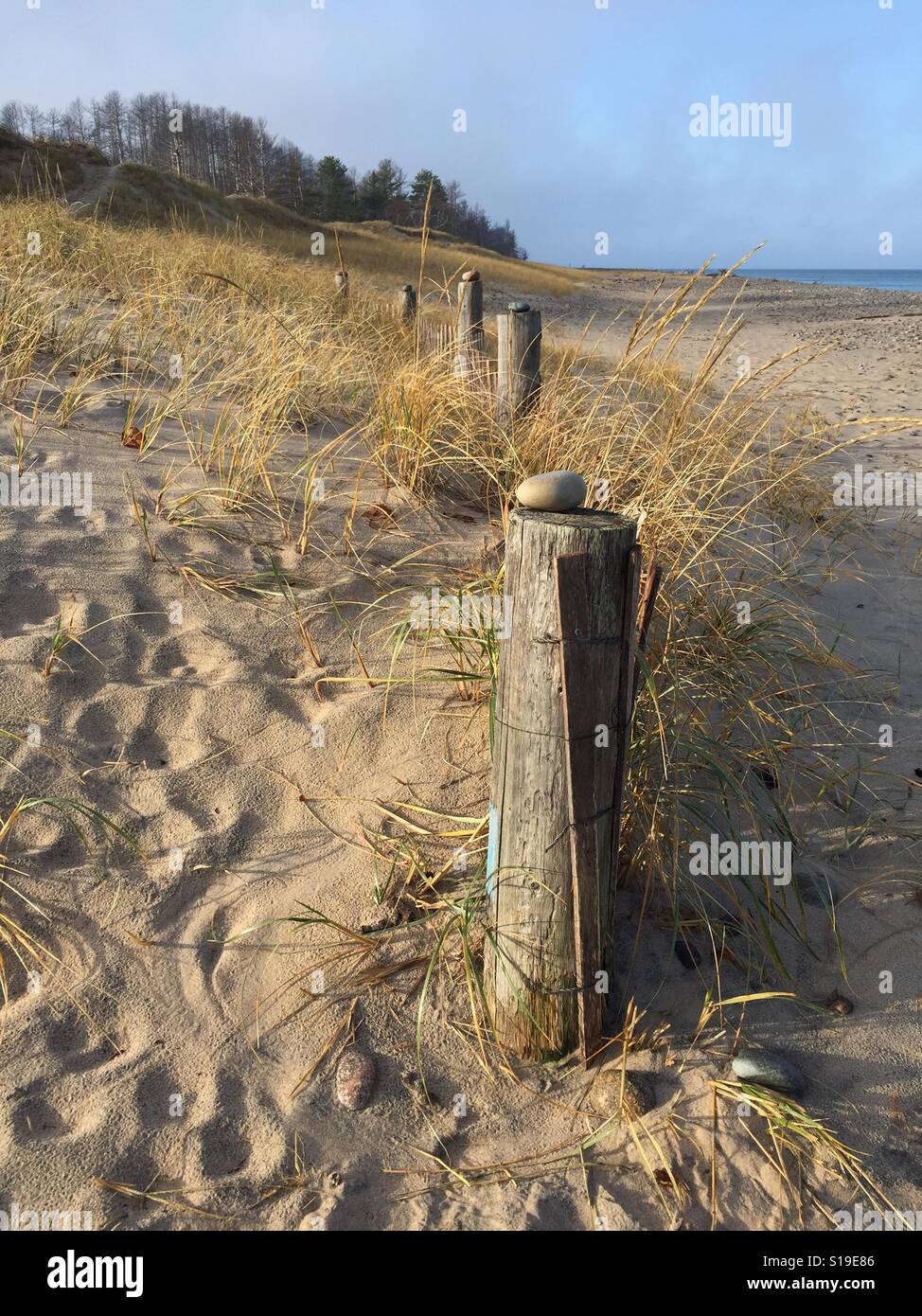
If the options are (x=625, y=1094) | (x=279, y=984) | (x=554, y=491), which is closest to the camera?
(x=554, y=491)

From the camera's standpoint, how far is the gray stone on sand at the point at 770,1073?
6.50 ft

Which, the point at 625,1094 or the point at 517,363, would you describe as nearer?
the point at 625,1094

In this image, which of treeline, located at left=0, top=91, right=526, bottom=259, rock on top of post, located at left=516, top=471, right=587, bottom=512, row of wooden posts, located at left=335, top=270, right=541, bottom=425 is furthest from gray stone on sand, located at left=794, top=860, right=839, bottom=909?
treeline, located at left=0, top=91, right=526, bottom=259

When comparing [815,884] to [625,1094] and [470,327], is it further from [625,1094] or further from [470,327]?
[470,327]

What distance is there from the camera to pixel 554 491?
181 cm

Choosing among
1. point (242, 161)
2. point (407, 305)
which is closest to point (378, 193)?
point (242, 161)

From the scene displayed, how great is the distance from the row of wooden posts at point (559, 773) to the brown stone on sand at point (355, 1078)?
1.04 ft

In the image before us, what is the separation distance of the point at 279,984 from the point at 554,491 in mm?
1383

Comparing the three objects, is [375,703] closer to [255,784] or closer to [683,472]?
[255,784]

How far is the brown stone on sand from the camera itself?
6.53 feet

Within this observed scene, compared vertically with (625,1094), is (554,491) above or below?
above

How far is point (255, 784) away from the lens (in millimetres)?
2654

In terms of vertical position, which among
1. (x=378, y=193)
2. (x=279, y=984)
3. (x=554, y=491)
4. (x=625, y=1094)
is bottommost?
(x=625, y=1094)

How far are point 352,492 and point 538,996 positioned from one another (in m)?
2.46
